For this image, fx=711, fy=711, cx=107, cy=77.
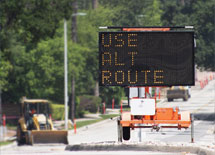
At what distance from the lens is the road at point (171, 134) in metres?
27.3

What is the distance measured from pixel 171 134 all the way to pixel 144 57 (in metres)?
26.3

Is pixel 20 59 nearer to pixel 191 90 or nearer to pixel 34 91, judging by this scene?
pixel 34 91

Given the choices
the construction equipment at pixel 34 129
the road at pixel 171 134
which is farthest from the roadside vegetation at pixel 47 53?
the road at pixel 171 134

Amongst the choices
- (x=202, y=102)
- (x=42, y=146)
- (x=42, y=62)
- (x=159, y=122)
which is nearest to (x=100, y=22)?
(x=159, y=122)

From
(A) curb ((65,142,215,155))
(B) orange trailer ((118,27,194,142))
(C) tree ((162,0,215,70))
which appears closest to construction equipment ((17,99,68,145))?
(C) tree ((162,0,215,70))

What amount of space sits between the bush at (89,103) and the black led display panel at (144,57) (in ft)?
164

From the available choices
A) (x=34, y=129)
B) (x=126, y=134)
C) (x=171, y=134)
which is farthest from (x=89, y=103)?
(x=126, y=134)

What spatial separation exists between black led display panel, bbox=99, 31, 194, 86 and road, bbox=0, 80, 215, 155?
3.88ft

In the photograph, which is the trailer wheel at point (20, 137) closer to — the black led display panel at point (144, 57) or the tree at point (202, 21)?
the tree at point (202, 21)

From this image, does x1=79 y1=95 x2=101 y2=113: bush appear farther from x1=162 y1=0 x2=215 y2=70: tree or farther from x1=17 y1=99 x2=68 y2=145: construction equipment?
x1=162 y1=0 x2=215 y2=70: tree

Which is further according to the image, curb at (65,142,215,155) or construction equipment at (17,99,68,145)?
construction equipment at (17,99,68,145)

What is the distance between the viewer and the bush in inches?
2701

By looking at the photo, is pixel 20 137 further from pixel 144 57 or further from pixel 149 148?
pixel 144 57

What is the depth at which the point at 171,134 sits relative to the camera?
142 feet
